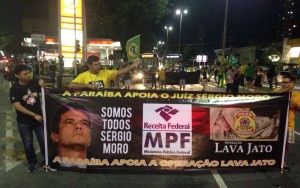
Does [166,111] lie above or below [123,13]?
below

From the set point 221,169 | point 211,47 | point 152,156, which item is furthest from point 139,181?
point 211,47

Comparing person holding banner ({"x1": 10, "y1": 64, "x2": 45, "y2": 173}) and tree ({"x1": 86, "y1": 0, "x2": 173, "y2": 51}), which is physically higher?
tree ({"x1": 86, "y1": 0, "x2": 173, "y2": 51})

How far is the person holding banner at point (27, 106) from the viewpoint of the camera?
5.55 meters

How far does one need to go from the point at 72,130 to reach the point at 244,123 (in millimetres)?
2783

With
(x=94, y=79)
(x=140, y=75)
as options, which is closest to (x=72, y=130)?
(x=94, y=79)

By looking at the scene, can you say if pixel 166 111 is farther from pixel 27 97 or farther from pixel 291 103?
pixel 27 97

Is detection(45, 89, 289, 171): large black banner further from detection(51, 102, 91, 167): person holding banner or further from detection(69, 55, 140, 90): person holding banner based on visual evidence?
detection(69, 55, 140, 90): person holding banner

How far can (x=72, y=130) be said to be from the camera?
18.2ft

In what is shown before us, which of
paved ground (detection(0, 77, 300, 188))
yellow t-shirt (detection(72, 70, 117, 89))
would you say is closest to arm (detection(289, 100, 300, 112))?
paved ground (detection(0, 77, 300, 188))

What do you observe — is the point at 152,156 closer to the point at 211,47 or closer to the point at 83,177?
the point at 83,177

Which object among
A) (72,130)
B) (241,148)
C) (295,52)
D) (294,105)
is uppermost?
(295,52)

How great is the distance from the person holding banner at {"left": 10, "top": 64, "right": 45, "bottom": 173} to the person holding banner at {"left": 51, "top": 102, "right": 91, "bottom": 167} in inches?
13.1

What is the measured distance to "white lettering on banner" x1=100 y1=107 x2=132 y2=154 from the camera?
5508 mm

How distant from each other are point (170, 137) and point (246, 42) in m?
81.5
